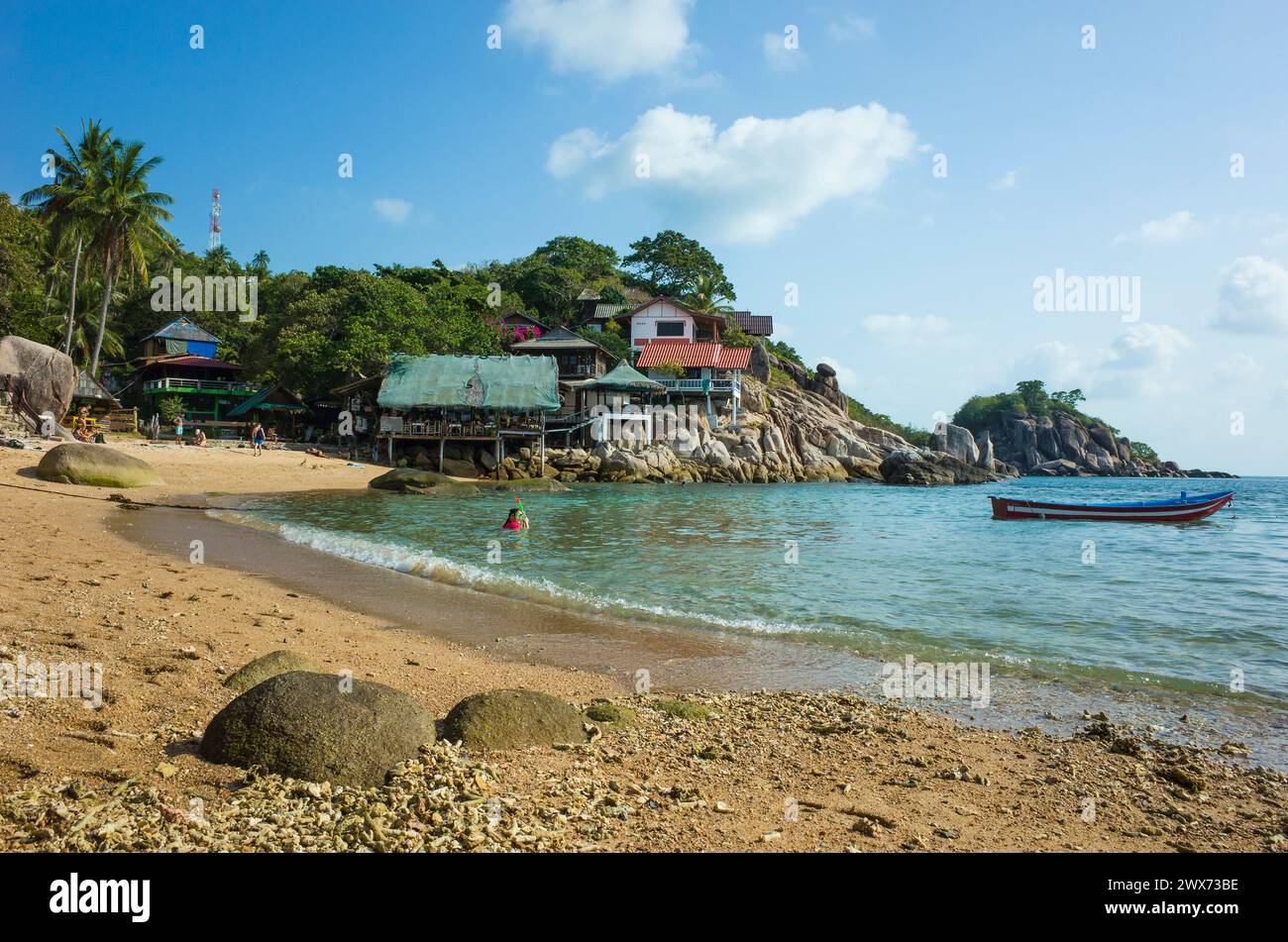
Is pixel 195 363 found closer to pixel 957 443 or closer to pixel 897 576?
pixel 897 576

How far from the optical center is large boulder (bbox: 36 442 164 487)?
2205 centimetres

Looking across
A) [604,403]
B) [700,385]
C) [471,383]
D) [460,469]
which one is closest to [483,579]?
[460,469]

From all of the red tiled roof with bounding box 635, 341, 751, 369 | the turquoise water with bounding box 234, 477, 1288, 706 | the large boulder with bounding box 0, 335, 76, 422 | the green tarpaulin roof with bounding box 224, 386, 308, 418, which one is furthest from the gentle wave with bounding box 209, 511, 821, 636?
the red tiled roof with bounding box 635, 341, 751, 369

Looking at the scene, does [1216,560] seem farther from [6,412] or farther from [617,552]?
[6,412]

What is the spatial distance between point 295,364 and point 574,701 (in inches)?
1957

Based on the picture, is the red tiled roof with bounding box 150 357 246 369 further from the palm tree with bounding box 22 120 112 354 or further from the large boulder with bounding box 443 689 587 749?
the large boulder with bounding box 443 689 587 749

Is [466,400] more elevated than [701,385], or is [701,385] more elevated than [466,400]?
[701,385]

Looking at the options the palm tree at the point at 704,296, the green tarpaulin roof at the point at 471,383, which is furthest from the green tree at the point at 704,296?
the green tarpaulin roof at the point at 471,383

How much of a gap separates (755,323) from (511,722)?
2761 inches

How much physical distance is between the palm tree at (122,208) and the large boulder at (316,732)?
1906 inches

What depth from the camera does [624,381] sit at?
164 ft

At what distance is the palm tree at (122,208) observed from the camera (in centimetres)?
4081

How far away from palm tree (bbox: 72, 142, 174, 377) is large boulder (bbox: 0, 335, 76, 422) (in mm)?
12702
